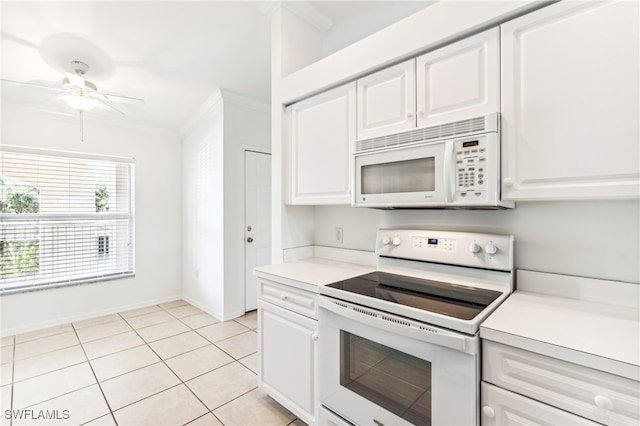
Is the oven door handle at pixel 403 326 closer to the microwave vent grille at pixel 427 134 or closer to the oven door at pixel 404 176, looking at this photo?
the oven door at pixel 404 176

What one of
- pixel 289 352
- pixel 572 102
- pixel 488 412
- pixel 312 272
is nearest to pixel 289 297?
pixel 312 272

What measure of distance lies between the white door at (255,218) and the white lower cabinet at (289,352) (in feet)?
5.87

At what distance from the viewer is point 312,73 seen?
1.98 metres

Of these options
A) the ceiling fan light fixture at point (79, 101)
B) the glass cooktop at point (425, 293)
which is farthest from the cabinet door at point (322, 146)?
the ceiling fan light fixture at point (79, 101)

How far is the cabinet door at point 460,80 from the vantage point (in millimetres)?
1305

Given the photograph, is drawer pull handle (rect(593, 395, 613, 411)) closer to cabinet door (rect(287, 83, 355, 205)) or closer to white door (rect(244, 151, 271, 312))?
cabinet door (rect(287, 83, 355, 205))

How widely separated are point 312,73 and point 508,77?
46.8 inches

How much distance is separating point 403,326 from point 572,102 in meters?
1.11

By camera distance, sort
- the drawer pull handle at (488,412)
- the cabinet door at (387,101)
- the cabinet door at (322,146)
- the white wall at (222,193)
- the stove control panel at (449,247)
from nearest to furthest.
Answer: the drawer pull handle at (488,412) → the stove control panel at (449,247) → the cabinet door at (387,101) → the cabinet door at (322,146) → the white wall at (222,193)

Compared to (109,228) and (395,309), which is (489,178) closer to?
(395,309)

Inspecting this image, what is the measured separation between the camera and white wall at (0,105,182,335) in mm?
3234

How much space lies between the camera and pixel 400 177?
5.15 ft

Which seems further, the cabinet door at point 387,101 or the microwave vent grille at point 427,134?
the cabinet door at point 387,101

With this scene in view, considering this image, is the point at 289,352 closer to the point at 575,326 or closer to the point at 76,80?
the point at 575,326
